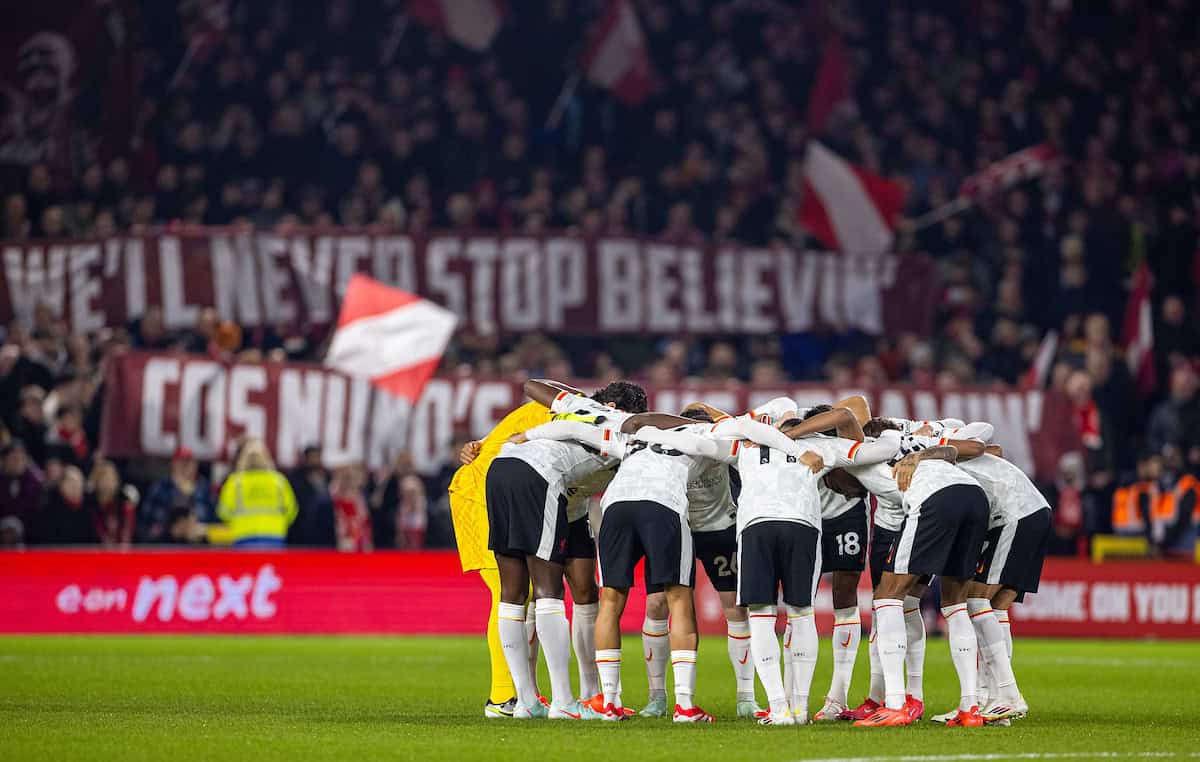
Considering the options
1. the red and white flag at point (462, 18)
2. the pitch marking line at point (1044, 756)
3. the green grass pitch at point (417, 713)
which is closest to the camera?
the pitch marking line at point (1044, 756)

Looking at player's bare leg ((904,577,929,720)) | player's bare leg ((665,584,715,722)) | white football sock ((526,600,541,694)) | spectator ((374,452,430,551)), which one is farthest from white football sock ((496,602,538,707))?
spectator ((374,452,430,551))

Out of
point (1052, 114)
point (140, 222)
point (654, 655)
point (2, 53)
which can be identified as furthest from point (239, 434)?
point (1052, 114)

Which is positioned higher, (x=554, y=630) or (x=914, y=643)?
(x=554, y=630)

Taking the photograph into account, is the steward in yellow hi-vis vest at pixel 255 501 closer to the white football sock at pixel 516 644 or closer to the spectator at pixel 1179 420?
the white football sock at pixel 516 644

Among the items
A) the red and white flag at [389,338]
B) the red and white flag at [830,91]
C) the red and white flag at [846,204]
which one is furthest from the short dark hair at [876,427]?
the red and white flag at [830,91]

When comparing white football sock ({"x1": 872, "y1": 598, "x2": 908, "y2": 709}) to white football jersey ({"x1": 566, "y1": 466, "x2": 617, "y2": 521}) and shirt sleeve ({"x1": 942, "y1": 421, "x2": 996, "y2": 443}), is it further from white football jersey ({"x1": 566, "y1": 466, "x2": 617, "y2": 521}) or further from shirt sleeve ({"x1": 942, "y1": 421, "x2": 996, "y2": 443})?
white football jersey ({"x1": 566, "y1": 466, "x2": 617, "y2": 521})

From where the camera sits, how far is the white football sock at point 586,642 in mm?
11859

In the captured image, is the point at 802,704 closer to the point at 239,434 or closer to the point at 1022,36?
the point at 239,434

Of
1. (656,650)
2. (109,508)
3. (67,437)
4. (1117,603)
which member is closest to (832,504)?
(656,650)

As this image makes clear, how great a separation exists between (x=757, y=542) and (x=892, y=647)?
110 cm

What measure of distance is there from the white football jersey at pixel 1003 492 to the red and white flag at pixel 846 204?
17.4 meters

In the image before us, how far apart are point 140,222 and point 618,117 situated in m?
9.71

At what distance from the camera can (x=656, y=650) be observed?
39.3ft

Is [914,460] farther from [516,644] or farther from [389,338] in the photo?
[389,338]
